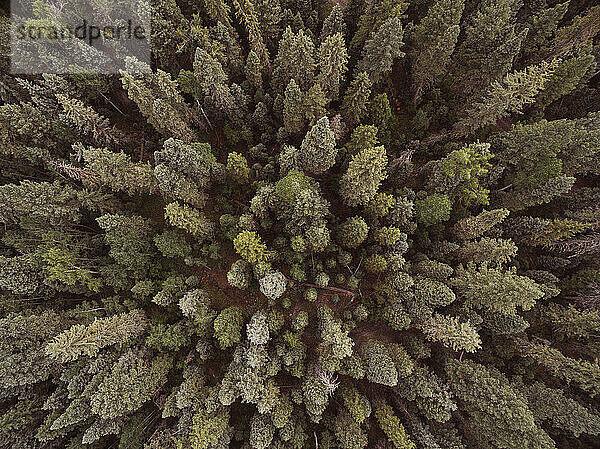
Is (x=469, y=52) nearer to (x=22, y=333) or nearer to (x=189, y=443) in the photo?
(x=189, y=443)

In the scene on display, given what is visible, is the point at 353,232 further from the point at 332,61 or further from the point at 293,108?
the point at 332,61

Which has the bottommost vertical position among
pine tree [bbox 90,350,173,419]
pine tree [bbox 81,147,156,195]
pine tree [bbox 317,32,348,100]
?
pine tree [bbox 90,350,173,419]

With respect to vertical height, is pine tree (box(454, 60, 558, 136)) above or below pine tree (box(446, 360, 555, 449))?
above

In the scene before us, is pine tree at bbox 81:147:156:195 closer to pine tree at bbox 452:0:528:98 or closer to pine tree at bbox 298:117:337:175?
pine tree at bbox 298:117:337:175

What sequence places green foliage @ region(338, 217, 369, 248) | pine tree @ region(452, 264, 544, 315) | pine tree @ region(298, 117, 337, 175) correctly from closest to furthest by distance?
pine tree @ region(452, 264, 544, 315) → pine tree @ region(298, 117, 337, 175) → green foliage @ region(338, 217, 369, 248)

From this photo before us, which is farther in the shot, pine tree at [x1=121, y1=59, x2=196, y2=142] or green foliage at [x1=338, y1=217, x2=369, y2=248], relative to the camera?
green foliage at [x1=338, y1=217, x2=369, y2=248]

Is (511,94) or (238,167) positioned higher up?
(511,94)

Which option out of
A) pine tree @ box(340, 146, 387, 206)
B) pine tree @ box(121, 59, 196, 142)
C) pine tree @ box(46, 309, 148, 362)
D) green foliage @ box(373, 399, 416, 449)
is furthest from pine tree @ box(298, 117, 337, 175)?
green foliage @ box(373, 399, 416, 449)

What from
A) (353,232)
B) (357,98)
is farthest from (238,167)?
(357,98)

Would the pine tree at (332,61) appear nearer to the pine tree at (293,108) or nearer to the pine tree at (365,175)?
the pine tree at (293,108)
